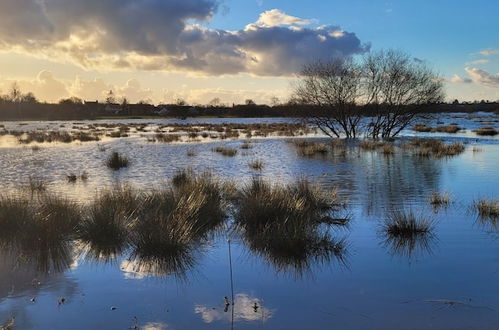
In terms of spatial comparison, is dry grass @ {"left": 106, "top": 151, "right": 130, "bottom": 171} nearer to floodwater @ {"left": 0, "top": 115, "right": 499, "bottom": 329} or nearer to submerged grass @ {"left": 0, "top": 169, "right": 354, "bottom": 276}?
submerged grass @ {"left": 0, "top": 169, "right": 354, "bottom": 276}

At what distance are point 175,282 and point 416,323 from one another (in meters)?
3.06

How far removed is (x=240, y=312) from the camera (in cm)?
523

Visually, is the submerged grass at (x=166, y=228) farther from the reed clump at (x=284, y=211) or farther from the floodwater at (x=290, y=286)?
the floodwater at (x=290, y=286)

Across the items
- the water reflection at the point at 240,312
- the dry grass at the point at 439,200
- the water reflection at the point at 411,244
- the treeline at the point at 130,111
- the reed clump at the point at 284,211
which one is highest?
the treeline at the point at 130,111

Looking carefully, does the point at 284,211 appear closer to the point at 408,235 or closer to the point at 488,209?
the point at 408,235

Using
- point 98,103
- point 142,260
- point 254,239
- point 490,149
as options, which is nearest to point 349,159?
point 490,149

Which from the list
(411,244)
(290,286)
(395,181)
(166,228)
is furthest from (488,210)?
(166,228)

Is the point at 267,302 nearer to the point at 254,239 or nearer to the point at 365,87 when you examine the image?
the point at 254,239

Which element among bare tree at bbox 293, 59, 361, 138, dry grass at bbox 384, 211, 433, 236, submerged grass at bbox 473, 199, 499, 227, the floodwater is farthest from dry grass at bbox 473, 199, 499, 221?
bare tree at bbox 293, 59, 361, 138

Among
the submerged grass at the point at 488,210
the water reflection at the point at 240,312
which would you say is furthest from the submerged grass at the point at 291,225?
the submerged grass at the point at 488,210

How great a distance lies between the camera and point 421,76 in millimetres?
36875

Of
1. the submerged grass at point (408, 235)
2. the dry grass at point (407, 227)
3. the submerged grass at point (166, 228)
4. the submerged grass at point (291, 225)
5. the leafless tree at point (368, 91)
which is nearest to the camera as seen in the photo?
the submerged grass at point (291, 225)

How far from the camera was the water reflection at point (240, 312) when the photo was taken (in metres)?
5.07

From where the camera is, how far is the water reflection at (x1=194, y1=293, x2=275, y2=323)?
507cm
